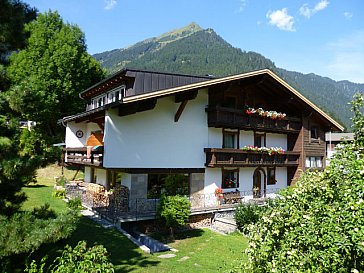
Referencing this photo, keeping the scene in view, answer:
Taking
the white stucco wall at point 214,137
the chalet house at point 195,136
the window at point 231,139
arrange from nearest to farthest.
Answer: the chalet house at point 195,136 < the white stucco wall at point 214,137 < the window at point 231,139

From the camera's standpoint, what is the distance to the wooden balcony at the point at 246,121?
62.4 feet

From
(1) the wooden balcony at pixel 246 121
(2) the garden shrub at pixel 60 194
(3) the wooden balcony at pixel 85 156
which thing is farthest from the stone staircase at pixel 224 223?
(2) the garden shrub at pixel 60 194

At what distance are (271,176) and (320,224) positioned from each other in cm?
1960

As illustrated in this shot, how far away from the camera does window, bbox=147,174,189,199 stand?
17016 mm

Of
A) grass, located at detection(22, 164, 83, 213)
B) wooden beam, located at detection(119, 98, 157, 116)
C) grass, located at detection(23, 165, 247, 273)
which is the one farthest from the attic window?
grass, located at detection(22, 164, 83, 213)

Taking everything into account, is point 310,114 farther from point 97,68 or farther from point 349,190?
point 97,68

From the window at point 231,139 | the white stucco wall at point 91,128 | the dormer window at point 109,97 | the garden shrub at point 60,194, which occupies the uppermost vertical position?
the dormer window at point 109,97

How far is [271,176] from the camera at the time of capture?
77.1ft

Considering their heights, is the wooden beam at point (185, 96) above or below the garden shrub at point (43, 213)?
above

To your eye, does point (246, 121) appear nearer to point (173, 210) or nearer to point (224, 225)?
point (224, 225)

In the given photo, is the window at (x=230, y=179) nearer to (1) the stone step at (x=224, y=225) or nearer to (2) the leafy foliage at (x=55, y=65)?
(1) the stone step at (x=224, y=225)

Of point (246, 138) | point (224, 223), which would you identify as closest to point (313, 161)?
point (246, 138)

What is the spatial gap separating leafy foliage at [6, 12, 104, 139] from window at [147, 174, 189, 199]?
17486 mm

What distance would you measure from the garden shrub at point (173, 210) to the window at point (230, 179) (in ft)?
19.6
